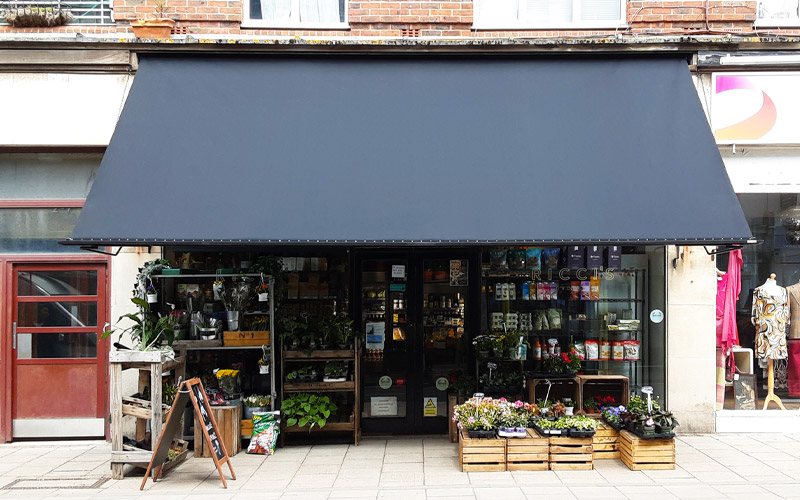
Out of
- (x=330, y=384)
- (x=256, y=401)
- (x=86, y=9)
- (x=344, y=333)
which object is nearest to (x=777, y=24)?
(x=344, y=333)

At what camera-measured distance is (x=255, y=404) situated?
8.18 meters

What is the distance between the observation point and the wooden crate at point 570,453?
711 cm

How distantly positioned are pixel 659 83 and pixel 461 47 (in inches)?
103

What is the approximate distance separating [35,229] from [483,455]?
6931mm

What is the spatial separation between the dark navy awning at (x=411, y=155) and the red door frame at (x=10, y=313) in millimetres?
2104

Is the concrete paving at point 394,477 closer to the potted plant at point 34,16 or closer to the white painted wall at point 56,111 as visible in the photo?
the white painted wall at point 56,111

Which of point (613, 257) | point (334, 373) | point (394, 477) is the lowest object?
point (394, 477)

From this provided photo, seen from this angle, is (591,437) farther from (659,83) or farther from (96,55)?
(96,55)

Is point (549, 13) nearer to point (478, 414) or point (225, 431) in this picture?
point (478, 414)

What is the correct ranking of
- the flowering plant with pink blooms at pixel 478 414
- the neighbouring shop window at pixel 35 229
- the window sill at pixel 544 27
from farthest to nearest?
the window sill at pixel 544 27, the neighbouring shop window at pixel 35 229, the flowering plant with pink blooms at pixel 478 414

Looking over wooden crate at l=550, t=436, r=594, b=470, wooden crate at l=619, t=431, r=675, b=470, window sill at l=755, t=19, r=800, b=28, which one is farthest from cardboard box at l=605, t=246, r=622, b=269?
window sill at l=755, t=19, r=800, b=28

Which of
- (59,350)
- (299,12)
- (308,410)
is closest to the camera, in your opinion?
(308,410)

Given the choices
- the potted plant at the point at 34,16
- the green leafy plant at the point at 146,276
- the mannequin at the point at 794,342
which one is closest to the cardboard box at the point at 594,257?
the mannequin at the point at 794,342

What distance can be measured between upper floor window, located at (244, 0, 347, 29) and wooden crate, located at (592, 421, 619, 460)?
21.6 ft
